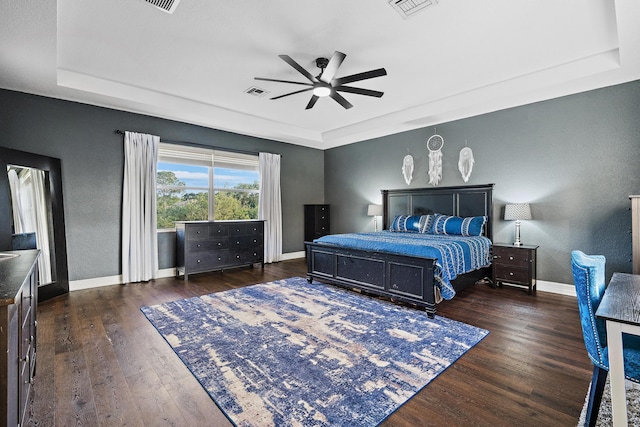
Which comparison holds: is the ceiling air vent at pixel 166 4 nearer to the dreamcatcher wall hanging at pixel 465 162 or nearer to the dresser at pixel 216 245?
the dresser at pixel 216 245

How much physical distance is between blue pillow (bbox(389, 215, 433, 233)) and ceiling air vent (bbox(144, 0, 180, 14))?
445cm

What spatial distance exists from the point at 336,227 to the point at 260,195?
2.16 meters

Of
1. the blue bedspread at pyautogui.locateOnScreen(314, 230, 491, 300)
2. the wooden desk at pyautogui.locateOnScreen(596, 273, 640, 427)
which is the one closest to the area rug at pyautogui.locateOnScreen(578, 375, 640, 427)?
the wooden desk at pyautogui.locateOnScreen(596, 273, 640, 427)

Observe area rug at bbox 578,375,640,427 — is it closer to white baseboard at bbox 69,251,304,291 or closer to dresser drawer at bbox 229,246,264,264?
dresser drawer at bbox 229,246,264,264

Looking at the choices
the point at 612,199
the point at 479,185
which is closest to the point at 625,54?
the point at 612,199

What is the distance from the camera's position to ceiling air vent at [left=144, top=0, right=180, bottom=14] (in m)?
2.42

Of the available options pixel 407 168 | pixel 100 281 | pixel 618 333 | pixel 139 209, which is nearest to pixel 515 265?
pixel 407 168

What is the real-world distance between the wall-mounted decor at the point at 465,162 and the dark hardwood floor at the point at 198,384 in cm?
235

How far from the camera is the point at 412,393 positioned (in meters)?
1.90

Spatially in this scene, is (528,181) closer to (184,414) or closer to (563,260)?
(563,260)

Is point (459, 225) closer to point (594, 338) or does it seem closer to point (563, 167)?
point (563, 167)

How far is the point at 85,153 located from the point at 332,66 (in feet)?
12.7

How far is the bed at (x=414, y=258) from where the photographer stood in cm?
328

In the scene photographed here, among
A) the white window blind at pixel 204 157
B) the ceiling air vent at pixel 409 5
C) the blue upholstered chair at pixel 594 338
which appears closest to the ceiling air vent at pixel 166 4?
the ceiling air vent at pixel 409 5
